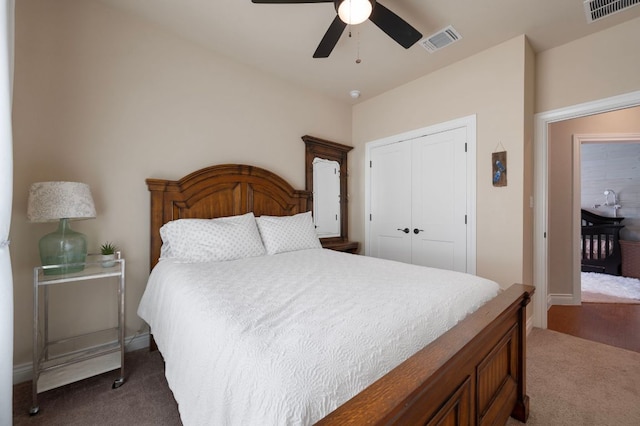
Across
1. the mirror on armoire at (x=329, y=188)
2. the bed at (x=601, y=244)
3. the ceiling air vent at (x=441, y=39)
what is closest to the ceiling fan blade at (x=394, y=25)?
the ceiling air vent at (x=441, y=39)

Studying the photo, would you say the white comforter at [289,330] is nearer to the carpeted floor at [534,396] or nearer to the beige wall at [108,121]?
the carpeted floor at [534,396]

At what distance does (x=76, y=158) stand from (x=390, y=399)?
2553mm

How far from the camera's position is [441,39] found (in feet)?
8.32

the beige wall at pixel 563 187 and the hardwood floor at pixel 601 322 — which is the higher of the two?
the beige wall at pixel 563 187

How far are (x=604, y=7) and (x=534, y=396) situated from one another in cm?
291

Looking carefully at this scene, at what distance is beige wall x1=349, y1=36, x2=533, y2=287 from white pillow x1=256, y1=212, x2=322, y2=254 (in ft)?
5.72

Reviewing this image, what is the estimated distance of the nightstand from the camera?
1.57 meters

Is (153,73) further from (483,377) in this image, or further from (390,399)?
(483,377)

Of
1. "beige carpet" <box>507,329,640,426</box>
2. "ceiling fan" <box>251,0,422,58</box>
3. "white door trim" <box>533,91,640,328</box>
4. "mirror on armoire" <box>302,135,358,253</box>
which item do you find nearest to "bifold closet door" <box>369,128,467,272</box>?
"mirror on armoire" <box>302,135,358,253</box>

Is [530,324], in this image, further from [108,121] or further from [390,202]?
[108,121]

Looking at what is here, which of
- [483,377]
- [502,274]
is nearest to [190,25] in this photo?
[483,377]

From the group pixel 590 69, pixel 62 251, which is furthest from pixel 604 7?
pixel 62 251

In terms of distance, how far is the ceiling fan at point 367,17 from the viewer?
173 cm

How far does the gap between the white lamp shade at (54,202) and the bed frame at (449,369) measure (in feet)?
2.00
